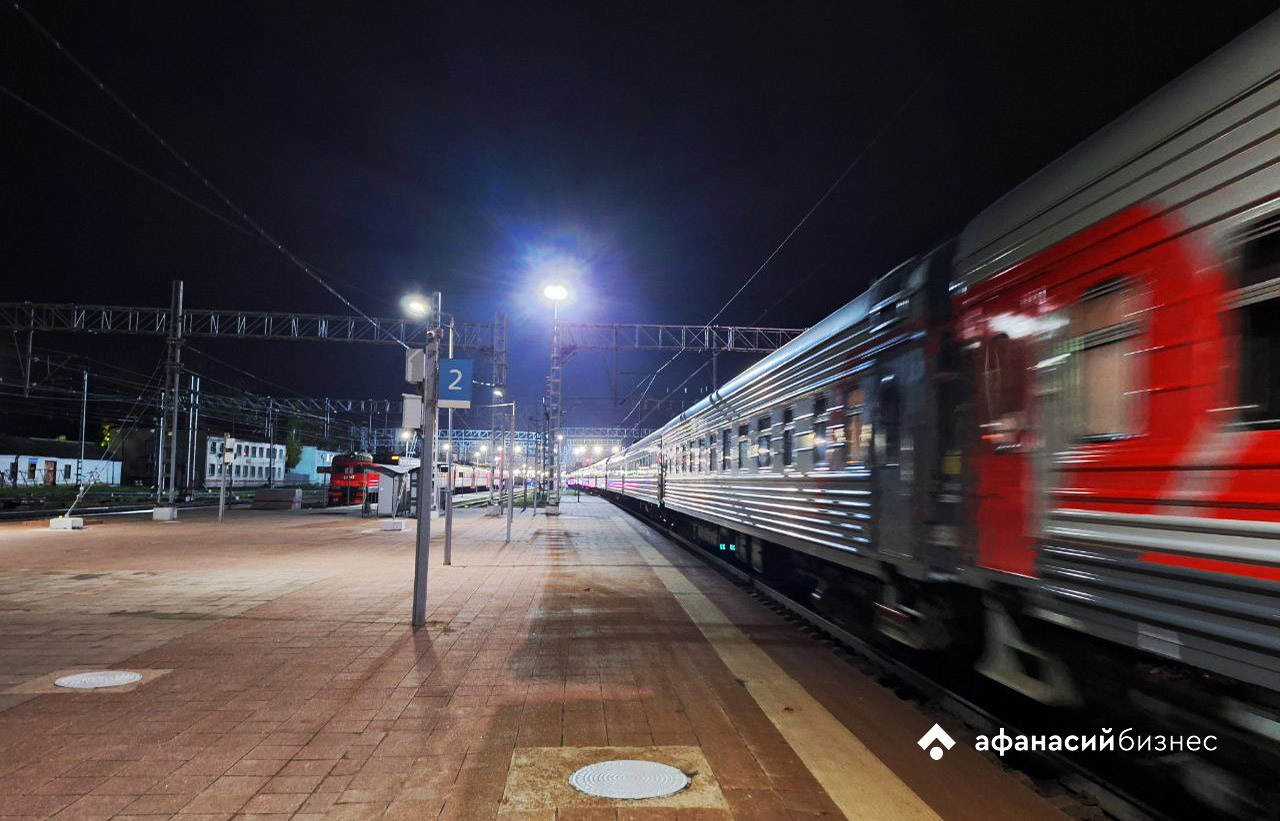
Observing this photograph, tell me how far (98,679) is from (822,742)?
5229 millimetres

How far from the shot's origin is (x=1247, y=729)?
2918 mm

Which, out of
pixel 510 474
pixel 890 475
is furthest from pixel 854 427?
pixel 510 474

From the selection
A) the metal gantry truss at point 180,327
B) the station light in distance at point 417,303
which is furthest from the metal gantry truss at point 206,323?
the station light in distance at point 417,303

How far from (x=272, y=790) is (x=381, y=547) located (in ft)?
45.6

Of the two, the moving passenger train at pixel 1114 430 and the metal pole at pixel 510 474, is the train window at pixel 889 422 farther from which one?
the metal pole at pixel 510 474

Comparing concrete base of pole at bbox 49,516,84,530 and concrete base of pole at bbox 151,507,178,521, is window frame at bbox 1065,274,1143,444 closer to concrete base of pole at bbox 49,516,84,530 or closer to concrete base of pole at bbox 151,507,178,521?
concrete base of pole at bbox 49,516,84,530

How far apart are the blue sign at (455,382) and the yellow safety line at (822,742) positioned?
4.07 m

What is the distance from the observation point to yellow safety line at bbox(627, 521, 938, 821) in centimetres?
389

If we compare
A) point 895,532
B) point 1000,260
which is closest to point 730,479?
point 895,532

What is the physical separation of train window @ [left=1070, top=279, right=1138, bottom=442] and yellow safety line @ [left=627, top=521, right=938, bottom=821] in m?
2.01

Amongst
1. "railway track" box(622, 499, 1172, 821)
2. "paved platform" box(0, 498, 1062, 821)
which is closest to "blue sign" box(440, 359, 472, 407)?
"paved platform" box(0, 498, 1062, 821)

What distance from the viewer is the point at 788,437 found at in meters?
9.32

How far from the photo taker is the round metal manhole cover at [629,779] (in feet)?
12.9

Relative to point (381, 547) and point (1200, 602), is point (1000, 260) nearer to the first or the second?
point (1200, 602)
